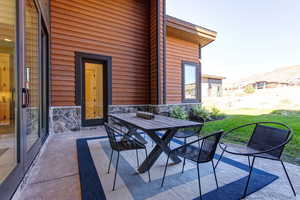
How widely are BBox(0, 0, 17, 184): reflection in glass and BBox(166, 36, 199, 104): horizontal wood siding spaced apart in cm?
504

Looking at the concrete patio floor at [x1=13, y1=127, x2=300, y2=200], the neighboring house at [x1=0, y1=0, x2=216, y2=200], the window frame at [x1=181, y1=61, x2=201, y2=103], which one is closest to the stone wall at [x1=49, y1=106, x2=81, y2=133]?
the neighboring house at [x1=0, y1=0, x2=216, y2=200]

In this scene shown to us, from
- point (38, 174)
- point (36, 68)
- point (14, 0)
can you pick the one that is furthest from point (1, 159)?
point (36, 68)

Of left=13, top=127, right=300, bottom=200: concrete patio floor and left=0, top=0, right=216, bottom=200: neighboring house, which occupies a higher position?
left=0, top=0, right=216, bottom=200: neighboring house

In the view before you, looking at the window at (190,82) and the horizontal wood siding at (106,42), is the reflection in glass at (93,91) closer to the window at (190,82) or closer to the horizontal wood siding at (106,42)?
the horizontal wood siding at (106,42)

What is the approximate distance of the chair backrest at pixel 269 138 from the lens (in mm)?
1663

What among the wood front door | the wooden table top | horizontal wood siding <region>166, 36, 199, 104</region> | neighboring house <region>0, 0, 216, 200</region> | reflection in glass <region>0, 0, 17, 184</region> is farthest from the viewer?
horizontal wood siding <region>166, 36, 199, 104</region>

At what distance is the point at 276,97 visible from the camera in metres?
9.01

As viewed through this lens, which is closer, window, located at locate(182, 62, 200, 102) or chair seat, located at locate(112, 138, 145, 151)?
chair seat, located at locate(112, 138, 145, 151)

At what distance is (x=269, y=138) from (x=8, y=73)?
3000mm

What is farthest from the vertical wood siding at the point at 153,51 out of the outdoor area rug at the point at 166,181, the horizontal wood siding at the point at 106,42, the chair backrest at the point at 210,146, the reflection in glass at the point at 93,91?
the chair backrest at the point at 210,146

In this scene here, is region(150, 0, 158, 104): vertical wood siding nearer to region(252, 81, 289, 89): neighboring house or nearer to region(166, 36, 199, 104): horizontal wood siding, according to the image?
region(166, 36, 199, 104): horizontal wood siding

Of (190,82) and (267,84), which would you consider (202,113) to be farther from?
(267,84)

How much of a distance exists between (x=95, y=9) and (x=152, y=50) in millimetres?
2206

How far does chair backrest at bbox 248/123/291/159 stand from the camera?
166 cm
